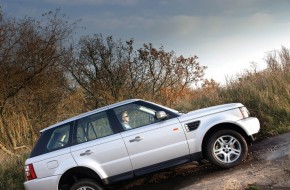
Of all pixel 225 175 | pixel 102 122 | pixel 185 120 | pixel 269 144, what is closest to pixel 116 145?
pixel 102 122

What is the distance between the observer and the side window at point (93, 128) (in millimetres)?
8000

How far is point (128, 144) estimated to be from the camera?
786 cm

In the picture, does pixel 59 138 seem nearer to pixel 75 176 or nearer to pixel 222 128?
pixel 75 176

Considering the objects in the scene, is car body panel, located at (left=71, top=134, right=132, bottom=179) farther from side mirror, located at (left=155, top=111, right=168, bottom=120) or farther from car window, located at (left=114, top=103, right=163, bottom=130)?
side mirror, located at (left=155, top=111, right=168, bottom=120)

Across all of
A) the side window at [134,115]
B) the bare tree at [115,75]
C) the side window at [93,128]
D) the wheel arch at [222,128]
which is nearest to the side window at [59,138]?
the side window at [93,128]

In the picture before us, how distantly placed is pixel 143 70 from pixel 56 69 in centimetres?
803

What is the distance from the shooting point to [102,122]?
8.15 metres

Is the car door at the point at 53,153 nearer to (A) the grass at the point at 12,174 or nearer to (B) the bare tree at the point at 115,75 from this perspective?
(A) the grass at the point at 12,174

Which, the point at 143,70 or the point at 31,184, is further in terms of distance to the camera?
the point at 143,70

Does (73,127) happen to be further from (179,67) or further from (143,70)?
(179,67)

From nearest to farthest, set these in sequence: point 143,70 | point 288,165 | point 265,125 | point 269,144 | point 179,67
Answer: point 288,165
point 269,144
point 265,125
point 143,70
point 179,67

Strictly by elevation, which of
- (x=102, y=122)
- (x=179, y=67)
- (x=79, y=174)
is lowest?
(x=79, y=174)

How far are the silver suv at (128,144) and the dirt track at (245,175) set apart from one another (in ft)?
1.30

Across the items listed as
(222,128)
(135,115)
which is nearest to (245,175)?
(222,128)
